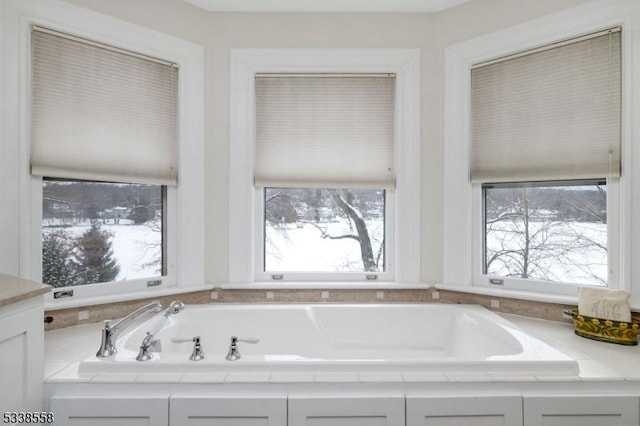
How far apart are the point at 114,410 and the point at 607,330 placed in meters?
2.16

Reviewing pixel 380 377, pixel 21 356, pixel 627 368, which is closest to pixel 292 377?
pixel 380 377

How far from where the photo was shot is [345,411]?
4.45ft

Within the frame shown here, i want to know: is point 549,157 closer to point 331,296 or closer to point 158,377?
point 331,296

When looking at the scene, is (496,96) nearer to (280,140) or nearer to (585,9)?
(585,9)

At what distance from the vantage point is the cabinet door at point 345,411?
4.44 feet

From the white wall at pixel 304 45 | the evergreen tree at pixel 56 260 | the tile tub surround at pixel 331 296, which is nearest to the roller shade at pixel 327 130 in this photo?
the white wall at pixel 304 45

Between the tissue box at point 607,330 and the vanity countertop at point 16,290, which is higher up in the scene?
the vanity countertop at point 16,290

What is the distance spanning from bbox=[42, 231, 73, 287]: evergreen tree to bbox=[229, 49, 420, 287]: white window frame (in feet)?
2.90

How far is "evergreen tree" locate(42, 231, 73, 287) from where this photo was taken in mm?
1931

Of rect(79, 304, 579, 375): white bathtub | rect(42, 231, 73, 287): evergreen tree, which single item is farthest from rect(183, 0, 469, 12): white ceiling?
rect(79, 304, 579, 375): white bathtub

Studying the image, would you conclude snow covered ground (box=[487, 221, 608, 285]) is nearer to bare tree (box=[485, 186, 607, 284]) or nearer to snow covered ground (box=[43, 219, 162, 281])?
bare tree (box=[485, 186, 607, 284])

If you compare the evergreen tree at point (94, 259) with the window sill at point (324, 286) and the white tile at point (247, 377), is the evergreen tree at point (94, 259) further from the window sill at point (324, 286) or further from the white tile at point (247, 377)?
the white tile at point (247, 377)

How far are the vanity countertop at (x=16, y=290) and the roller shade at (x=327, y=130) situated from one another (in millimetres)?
1335

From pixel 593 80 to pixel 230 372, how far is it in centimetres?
229
